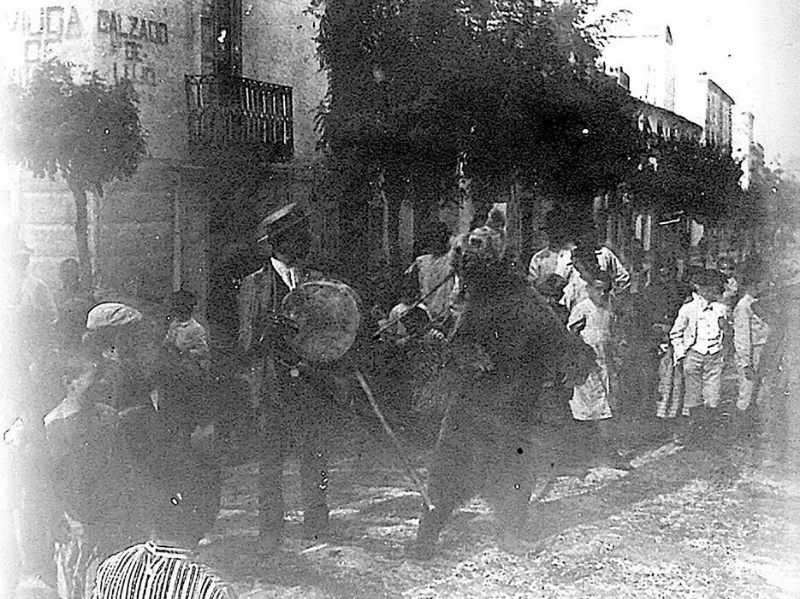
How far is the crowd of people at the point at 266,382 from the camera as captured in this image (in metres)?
2.25

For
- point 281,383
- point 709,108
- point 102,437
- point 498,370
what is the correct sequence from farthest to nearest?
1. point 102,437
2. point 281,383
3. point 498,370
4. point 709,108

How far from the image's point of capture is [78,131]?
2.48 m

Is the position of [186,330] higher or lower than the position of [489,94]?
lower

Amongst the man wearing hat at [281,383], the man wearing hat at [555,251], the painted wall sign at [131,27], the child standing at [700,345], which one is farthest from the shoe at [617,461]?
the painted wall sign at [131,27]

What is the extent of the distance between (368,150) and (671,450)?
0.95m

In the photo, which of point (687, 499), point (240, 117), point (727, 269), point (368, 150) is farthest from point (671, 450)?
point (240, 117)

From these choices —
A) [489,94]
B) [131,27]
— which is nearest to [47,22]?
[131,27]

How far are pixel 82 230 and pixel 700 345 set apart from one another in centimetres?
148

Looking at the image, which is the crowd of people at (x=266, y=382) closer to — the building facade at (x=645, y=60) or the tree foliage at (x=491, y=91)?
the tree foliage at (x=491, y=91)

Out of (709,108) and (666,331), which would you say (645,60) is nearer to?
(709,108)

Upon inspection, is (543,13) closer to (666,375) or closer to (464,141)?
(464,141)

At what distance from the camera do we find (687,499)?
2.26 metres

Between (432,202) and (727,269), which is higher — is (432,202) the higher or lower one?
the higher one

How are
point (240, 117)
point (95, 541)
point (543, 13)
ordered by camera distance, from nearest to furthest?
point (543, 13)
point (240, 117)
point (95, 541)
